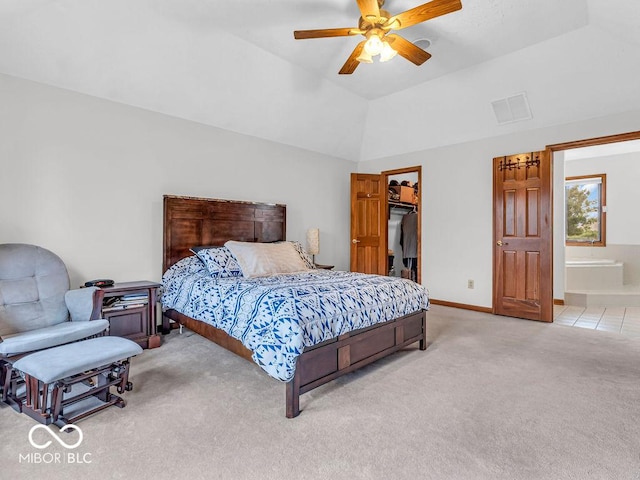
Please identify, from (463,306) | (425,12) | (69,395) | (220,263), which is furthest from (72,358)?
(463,306)

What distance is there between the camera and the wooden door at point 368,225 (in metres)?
→ 5.73

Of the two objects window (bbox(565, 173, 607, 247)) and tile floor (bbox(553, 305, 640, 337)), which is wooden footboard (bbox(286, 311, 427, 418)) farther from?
window (bbox(565, 173, 607, 247))

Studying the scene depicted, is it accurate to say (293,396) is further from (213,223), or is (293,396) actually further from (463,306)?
(463,306)

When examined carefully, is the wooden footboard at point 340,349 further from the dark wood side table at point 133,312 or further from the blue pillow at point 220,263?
the blue pillow at point 220,263

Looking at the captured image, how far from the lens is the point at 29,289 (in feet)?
8.70

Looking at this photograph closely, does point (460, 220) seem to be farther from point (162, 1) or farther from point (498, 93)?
point (162, 1)

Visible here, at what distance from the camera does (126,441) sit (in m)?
1.82

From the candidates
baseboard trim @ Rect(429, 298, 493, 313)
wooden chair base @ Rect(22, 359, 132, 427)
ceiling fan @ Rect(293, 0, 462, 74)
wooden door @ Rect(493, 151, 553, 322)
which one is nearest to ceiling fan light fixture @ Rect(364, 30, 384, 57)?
ceiling fan @ Rect(293, 0, 462, 74)

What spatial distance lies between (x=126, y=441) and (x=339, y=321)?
1389 mm

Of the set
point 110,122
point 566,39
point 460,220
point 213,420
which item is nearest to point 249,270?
point 213,420

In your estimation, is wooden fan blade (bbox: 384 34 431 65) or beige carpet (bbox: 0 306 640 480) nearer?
beige carpet (bbox: 0 306 640 480)

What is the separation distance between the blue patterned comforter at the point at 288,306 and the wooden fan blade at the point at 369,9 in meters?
2.09

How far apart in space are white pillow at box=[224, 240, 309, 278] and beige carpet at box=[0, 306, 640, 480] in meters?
0.89

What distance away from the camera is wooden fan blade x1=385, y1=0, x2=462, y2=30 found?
2375 millimetres
